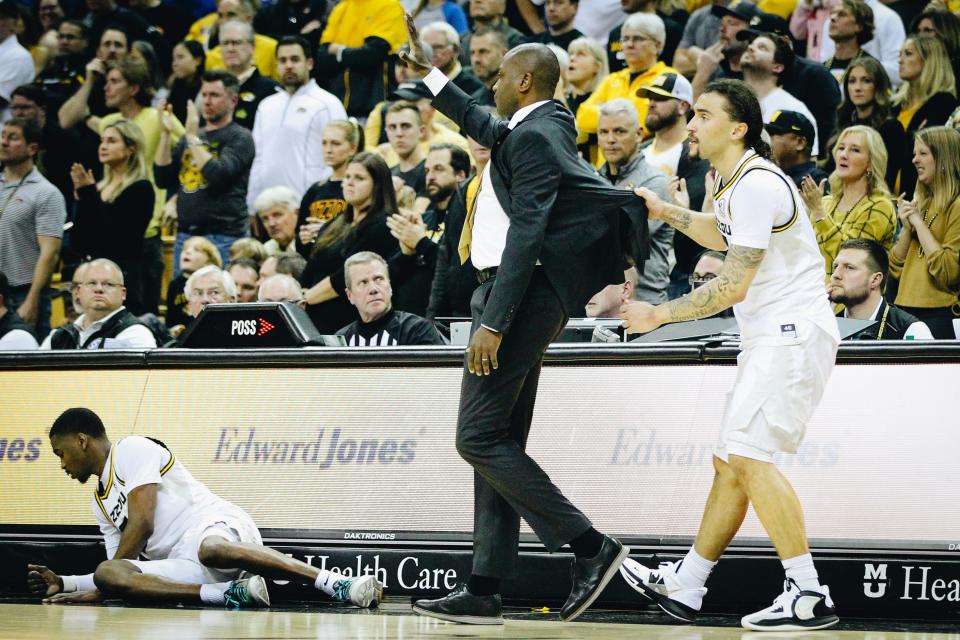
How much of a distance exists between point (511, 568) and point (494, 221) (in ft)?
4.40

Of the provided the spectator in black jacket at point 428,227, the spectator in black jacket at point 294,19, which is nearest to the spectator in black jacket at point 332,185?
the spectator in black jacket at point 428,227

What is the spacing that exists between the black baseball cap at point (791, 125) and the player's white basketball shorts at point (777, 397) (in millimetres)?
3827

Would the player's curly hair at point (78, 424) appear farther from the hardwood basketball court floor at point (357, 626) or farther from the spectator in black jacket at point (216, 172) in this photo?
the spectator in black jacket at point (216, 172)

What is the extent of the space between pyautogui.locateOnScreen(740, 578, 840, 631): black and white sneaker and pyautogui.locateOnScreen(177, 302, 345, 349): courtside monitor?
2844mm

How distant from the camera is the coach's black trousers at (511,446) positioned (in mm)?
5254

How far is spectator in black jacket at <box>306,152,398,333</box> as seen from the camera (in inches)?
362

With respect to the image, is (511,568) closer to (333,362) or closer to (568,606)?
(568,606)

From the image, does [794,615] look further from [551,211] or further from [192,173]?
[192,173]

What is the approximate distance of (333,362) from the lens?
22.7ft

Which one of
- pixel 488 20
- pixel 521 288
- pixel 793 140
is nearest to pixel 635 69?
pixel 793 140

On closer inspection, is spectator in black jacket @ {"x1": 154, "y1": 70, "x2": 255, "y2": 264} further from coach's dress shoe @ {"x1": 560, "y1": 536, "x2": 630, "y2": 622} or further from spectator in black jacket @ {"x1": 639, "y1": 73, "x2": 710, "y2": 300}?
coach's dress shoe @ {"x1": 560, "y1": 536, "x2": 630, "y2": 622}

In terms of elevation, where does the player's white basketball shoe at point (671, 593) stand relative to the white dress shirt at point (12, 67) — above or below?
below

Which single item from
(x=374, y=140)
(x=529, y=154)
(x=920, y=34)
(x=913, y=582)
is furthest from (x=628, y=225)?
(x=374, y=140)

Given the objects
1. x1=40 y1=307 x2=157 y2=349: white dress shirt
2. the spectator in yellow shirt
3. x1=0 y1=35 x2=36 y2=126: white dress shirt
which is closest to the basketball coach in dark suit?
x1=40 y1=307 x2=157 y2=349: white dress shirt
